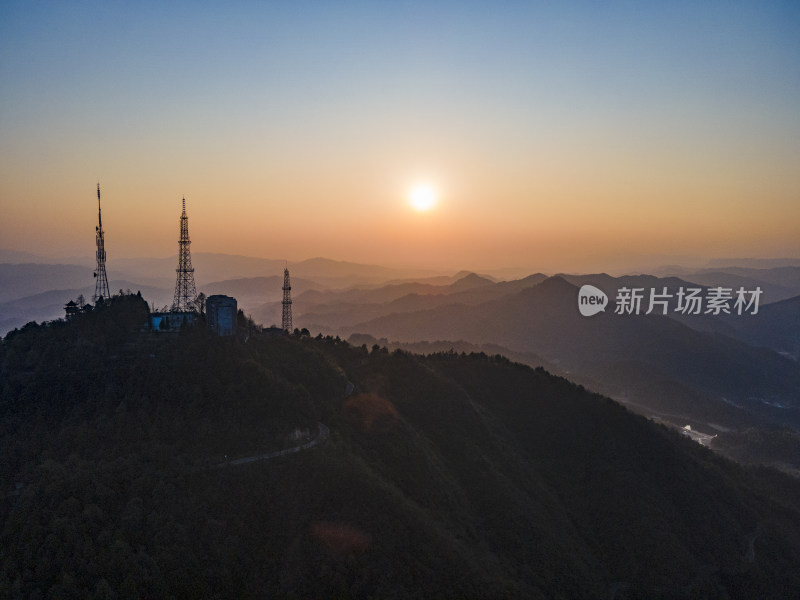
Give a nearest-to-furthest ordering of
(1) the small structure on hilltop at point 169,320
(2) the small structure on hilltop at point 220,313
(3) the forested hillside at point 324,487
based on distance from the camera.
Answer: (3) the forested hillside at point 324,487 → (1) the small structure on hilltop at point 169,320 → (2) the small structure on hilltop at point 220,313

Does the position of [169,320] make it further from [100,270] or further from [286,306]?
[286,306]

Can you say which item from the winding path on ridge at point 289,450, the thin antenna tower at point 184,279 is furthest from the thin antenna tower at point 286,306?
the winding path on ridge at point 289,450

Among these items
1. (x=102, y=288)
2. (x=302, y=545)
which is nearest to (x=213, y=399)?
(x=302, y=545)

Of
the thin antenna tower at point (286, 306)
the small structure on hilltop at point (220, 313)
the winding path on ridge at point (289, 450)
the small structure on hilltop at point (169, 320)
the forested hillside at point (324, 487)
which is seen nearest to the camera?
the forested hillside at point (324, 487)

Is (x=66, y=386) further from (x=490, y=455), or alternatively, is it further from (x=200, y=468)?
(x=490, y=455)

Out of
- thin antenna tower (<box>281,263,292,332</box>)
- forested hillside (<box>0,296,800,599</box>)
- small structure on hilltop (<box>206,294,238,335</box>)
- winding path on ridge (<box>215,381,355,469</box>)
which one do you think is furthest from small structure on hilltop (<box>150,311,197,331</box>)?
thin antenna tower (<box>281,263,292,332</box>)

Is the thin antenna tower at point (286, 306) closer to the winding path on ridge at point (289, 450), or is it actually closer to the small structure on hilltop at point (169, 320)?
the small structure on hilltop at point (169, 320)

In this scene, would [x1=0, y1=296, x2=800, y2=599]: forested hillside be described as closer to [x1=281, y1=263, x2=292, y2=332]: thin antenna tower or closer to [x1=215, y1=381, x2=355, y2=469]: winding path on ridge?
[x1=215, y1=381, x2=355, y2=469]: winding path on ridge
